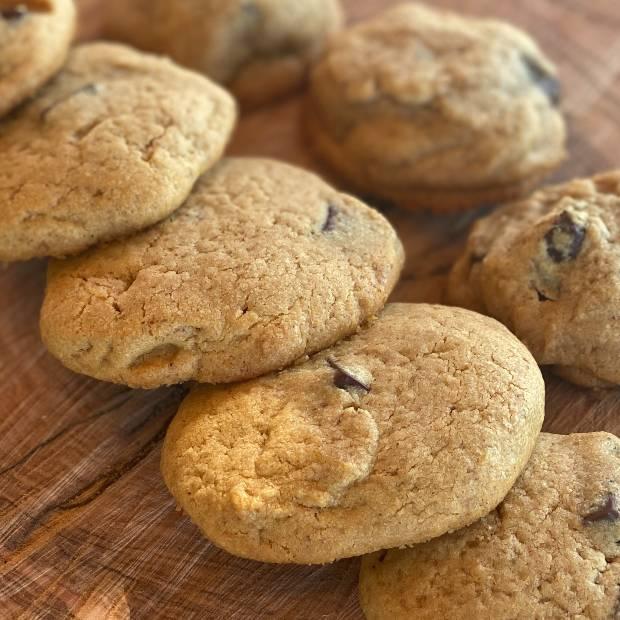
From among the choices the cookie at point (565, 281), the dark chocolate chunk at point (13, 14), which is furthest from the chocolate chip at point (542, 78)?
the dark chocolate chunk at point (13, 14)

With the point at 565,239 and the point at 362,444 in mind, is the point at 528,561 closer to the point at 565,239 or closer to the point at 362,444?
the point at 362,444

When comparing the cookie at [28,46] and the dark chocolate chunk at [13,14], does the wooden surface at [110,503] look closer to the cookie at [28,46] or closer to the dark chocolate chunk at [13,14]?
the cookie at [28,46]

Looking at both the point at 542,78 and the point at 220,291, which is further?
the point at 542,78

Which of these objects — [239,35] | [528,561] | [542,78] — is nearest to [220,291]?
[528,561]

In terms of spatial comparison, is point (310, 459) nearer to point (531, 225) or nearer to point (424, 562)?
point (424, 562)

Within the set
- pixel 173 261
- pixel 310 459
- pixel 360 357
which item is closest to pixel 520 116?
pixel 360 357

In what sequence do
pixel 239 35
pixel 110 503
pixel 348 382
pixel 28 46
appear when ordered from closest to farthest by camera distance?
pixel 348 382 < pixel 110 503 < pixel 28 46 < pixel 239 35

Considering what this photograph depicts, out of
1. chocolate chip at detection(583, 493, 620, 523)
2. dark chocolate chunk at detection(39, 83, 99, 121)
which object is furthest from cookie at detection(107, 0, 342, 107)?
chocolate chip at detection(583, 493, 620, 523)
